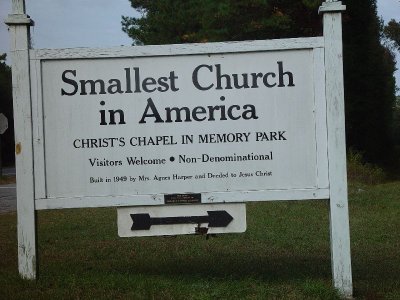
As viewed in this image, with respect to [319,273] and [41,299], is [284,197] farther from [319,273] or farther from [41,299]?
[41,299]

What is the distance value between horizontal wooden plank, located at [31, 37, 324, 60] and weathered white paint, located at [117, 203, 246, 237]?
1.49m

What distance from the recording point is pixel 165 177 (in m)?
6.11

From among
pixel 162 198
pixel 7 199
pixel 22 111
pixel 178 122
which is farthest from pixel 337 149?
pixel 7 199

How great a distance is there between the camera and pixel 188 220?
612 centimetres

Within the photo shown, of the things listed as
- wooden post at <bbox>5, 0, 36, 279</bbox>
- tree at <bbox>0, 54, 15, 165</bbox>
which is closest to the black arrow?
wooden post at <bbox>5, 0, 36, 279</bbox>

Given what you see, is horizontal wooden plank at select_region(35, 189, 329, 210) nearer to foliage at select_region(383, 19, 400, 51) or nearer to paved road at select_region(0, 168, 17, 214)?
paved road at select_region(0, 168, 17, 214)

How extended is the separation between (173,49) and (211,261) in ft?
10.2

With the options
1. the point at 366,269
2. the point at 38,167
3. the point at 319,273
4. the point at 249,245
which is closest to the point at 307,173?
the point at 319,273

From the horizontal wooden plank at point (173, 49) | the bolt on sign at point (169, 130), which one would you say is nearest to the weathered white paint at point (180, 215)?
the bolt on sign at point (169, 130)

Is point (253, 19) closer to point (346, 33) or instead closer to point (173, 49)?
point (346, 33)

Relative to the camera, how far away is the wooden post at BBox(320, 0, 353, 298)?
5973 mm

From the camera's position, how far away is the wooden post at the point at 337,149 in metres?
5.97

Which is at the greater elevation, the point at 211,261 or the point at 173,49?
the point at 173,49

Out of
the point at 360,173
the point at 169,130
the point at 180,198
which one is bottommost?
the point at 360,173
